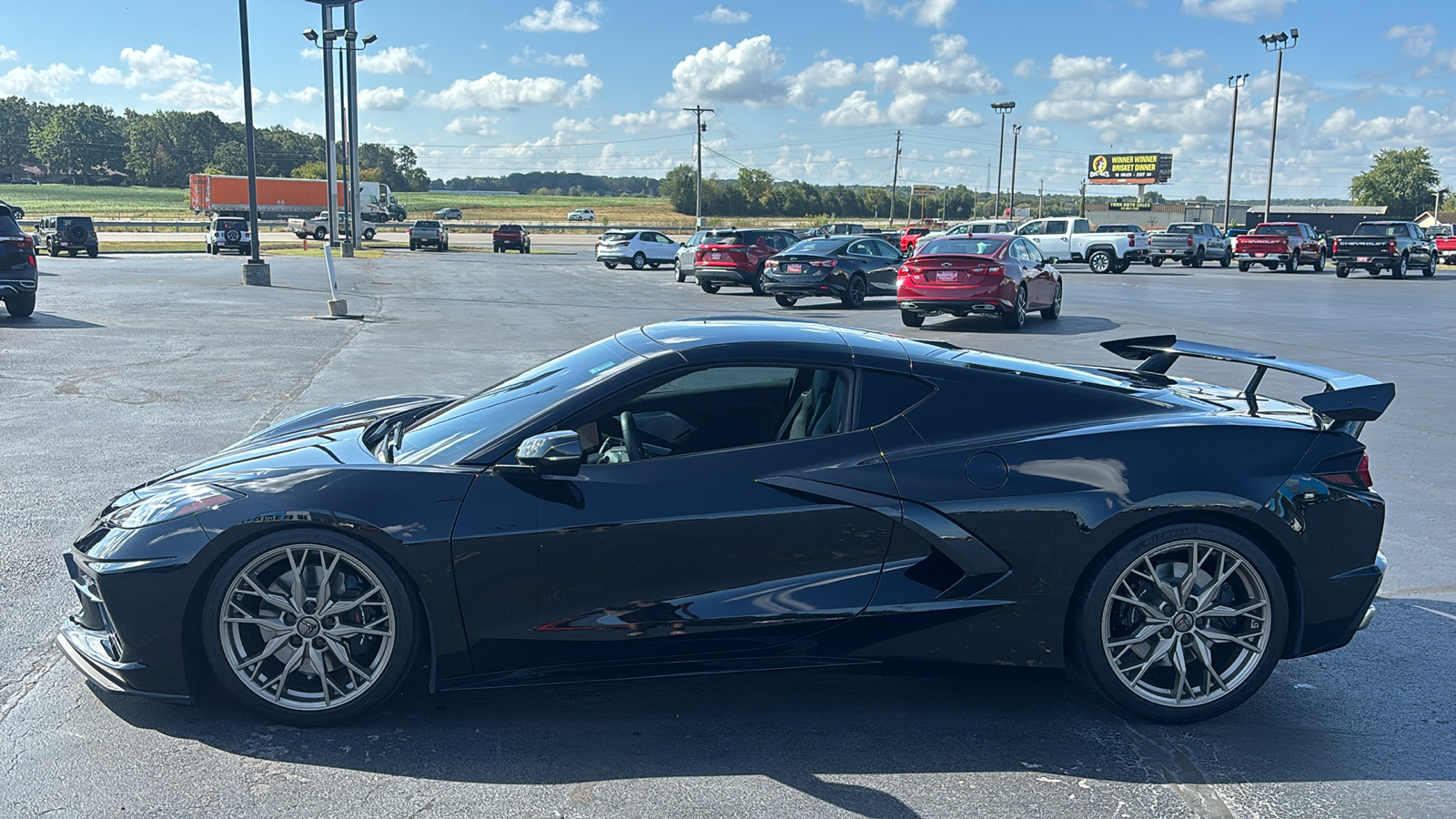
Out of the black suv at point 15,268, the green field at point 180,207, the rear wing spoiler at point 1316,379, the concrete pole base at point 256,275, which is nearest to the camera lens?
the rear wing spoiler at point 1316,379

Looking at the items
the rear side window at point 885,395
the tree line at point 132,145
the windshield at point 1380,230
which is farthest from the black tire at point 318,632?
the tree line at point 132,145

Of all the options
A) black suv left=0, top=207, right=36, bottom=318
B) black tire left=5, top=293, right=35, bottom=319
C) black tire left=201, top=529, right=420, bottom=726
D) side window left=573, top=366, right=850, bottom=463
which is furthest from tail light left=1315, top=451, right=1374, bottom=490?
black tire left=5, top=293, right=35, bottom=319

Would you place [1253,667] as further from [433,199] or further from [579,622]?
[433,199]

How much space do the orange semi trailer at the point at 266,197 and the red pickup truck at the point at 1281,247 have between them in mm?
53358

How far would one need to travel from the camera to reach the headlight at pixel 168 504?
361cm

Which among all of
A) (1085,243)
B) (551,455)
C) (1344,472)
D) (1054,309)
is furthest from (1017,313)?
(1085,243)

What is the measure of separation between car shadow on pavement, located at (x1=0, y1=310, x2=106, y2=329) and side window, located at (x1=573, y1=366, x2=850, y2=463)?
14624 millimetres

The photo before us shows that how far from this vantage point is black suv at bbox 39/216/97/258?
39.6 metres

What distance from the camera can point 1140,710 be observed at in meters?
3.84

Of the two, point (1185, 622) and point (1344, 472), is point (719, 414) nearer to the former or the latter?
point (1185, 622)

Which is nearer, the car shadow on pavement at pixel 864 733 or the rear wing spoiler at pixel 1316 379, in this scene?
the car shadow on pavement at pixel 864 733

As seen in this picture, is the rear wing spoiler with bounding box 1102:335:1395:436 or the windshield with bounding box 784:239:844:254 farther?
the windshield with bounding box 784:239:844:254

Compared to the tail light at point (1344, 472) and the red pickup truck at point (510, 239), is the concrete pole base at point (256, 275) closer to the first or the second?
the tail light at point (1344, 472)

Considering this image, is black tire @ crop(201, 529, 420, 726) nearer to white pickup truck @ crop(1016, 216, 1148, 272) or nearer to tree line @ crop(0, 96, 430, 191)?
white pickup truck @ crop(1016, 216, 1148, 272)
